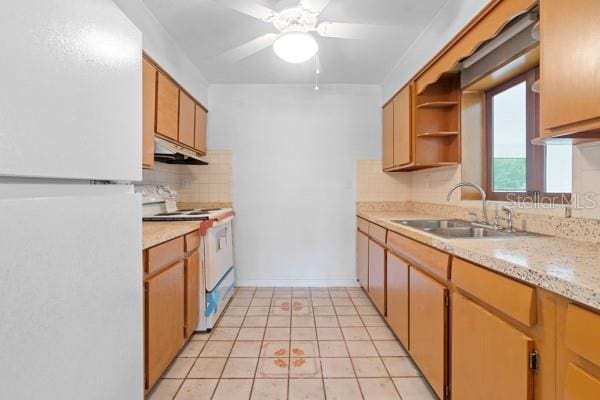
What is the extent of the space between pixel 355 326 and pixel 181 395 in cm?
135

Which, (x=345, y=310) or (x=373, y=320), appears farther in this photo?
(x=345, y=310)

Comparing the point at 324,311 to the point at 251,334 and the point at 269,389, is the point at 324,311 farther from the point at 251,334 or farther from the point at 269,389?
the point at 269,389

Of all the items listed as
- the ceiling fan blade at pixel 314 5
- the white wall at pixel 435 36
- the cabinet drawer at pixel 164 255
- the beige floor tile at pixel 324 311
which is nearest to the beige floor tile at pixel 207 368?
the cabinet drawer at pixel 164 255

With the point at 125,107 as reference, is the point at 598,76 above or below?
above

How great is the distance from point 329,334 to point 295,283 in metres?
1.17

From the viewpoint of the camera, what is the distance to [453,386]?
4.38 ft

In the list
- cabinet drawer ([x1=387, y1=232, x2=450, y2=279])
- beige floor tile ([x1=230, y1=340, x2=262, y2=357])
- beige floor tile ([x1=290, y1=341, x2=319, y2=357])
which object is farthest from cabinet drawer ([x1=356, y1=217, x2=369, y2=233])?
beige floor tile ([x1=230, y1=340, x2=262, y2=357])

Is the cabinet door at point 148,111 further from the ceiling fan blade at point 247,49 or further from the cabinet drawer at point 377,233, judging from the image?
the cabinet drawer at point 377,233

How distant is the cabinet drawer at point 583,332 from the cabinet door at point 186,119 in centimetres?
261

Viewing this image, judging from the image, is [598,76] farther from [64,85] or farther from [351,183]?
[351,183]

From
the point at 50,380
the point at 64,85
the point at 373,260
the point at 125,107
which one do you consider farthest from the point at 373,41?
the point at 50,380

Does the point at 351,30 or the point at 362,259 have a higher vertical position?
the point at 351,30

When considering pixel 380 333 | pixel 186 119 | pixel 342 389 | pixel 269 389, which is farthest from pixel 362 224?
pixel 186 119

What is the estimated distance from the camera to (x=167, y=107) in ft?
7.59
